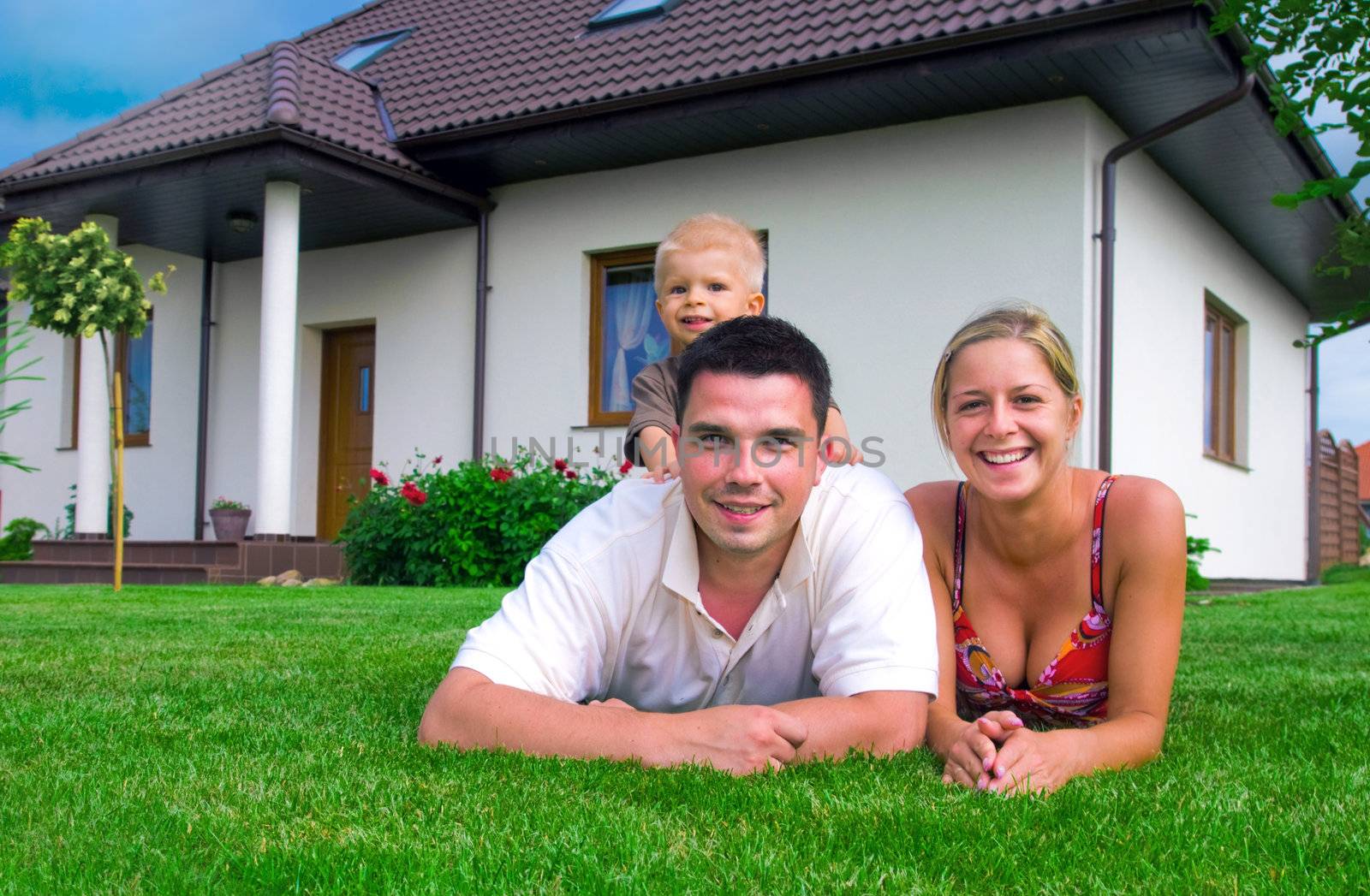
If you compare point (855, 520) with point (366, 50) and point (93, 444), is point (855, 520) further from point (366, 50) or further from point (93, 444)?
point (366, 50)

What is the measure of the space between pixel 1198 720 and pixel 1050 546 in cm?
76

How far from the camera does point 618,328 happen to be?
1095cm

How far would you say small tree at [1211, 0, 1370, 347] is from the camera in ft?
10.9

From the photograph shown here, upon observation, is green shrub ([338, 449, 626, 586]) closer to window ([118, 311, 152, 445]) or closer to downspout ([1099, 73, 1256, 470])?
downspout ([1099, 73, 1256, 470])

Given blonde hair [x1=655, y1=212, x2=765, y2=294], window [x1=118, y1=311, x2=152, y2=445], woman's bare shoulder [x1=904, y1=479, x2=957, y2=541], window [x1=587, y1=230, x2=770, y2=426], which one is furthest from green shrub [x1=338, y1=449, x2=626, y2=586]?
woman's bare shoulder [x1=904, y1=479, x2=957, y2=541]

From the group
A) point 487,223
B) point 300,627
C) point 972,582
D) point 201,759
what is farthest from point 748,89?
point 201,759

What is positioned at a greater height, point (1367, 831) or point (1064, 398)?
point (1064, 398)

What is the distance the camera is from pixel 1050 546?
8.97ft

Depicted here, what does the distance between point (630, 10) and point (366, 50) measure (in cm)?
371

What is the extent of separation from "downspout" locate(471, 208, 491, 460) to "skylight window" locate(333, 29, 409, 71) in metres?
2.93

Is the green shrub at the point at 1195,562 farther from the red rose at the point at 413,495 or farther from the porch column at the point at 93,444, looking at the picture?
the porch column at the point at 93,444

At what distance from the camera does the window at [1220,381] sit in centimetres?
1232

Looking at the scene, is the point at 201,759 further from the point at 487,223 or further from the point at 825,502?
the point at 487,223

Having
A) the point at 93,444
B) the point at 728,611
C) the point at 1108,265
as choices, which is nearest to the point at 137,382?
the point at 93,444
